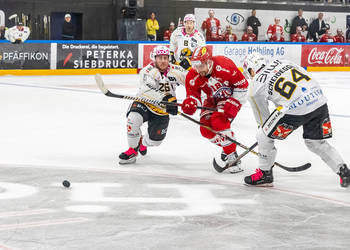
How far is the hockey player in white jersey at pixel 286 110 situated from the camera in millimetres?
5082

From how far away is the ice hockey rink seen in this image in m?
3.79

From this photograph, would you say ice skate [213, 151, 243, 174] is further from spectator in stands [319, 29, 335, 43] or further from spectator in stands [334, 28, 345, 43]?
spectator in stands [334, 28, 345, 43]

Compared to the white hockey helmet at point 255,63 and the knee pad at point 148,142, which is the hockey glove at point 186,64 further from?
the white hockey helmet at point 255,63

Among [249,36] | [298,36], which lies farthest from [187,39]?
[298,36]

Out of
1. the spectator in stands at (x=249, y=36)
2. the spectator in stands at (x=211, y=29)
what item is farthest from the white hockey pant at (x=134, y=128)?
the spectator in stands at (x=249, y=36)

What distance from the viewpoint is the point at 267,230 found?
13.1 ft

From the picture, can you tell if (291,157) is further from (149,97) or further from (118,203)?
(118,203)

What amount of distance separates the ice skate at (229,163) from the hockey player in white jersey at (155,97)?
672 millimetres

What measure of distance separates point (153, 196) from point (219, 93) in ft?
4.84

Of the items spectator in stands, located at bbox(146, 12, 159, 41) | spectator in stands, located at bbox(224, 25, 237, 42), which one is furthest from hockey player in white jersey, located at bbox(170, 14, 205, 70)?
spectator in stands, located at bbox(224, 25, 237, 42)

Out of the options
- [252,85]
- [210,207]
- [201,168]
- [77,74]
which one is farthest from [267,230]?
[77,74]

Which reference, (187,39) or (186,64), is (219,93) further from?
(187,39)

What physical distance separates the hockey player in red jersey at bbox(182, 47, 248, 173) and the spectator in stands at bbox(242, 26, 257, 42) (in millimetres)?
15130

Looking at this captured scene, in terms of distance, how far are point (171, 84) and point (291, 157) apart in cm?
139
